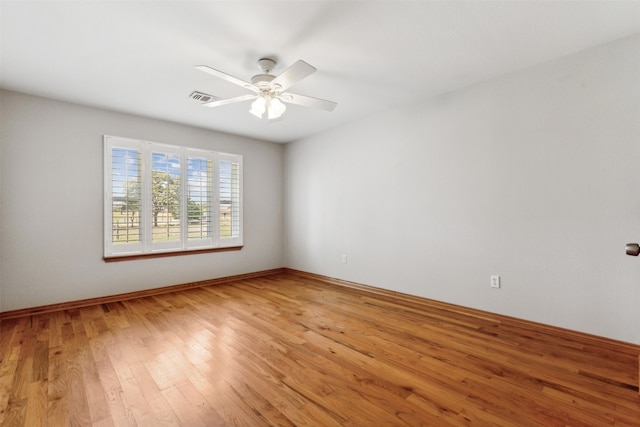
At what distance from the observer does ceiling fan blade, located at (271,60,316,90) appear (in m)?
2.01

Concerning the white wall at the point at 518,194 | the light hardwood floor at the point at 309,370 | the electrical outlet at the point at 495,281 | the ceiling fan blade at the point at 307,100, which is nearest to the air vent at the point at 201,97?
the ceiling fan blade at the point at 307,100

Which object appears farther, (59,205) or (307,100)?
(59,205)

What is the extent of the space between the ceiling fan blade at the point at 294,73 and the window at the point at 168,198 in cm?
261

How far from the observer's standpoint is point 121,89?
3.10 meters

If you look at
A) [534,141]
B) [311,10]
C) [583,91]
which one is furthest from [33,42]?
[583,91]

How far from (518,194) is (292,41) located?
2.51 meters

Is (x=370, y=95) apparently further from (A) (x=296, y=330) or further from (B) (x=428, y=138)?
(A) (x=296, y=330)

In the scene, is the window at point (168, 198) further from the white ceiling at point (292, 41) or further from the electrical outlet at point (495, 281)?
the electrical outlet at point (495, 281)

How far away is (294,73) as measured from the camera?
6.98 feet

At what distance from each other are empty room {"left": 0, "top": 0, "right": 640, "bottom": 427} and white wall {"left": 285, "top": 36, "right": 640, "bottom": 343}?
0.06 ft

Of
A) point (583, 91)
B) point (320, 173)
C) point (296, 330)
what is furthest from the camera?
point (320, 173)

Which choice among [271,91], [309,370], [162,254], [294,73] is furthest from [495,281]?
[162,254]

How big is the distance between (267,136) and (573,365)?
472 centimetres

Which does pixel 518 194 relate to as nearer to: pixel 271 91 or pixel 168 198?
pixel 271 91
